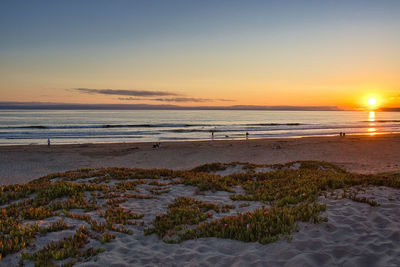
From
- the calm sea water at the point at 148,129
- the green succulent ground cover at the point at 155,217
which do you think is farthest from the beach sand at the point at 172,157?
the calm sea water at the point at 148,129

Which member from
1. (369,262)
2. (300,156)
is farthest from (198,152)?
(369,262)

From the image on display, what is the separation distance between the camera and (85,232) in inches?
243

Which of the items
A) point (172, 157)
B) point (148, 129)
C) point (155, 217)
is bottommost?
point (172, 157)

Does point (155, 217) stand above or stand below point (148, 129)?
above

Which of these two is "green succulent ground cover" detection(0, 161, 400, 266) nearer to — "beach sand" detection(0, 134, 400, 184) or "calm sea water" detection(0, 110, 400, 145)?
"beach sand" detection(0, 134, 400, 184)

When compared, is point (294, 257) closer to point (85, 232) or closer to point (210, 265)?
point (210, 265)

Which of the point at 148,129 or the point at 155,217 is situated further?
the point at 148,129

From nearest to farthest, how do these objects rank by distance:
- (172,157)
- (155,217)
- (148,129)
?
(155,217)
(172,157)
(148,129)

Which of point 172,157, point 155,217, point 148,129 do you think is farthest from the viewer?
point 148,129

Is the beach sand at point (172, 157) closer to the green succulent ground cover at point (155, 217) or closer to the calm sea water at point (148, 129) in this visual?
the green succulent ground cover at point (155, 217)

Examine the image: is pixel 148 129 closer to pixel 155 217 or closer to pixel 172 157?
pixel 172 157

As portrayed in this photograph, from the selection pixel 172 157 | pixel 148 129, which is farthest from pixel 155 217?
pixel 148 129

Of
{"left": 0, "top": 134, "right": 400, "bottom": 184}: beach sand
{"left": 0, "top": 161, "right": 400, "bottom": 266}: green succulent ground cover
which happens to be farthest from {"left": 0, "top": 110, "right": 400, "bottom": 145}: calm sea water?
{"left": 0, "top": 161, "right": 400, "bottom": 266}: green succulent ground cover

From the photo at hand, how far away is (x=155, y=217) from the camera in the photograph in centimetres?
753
